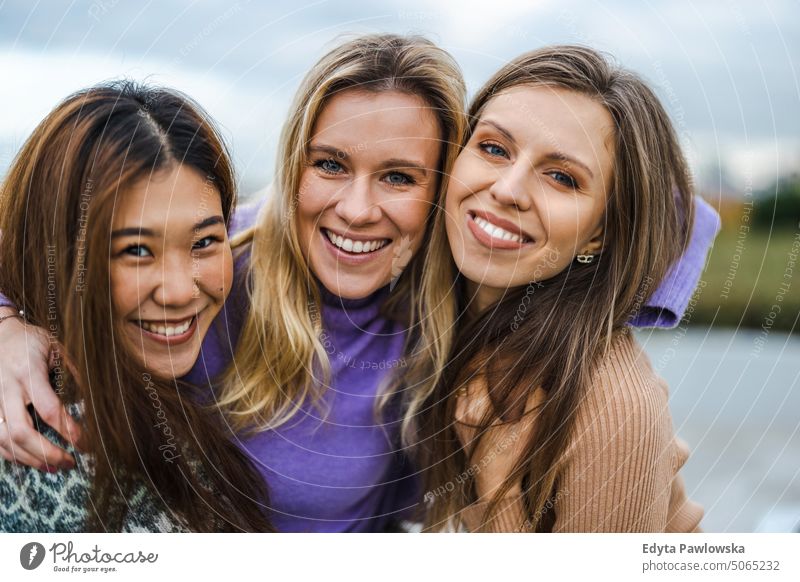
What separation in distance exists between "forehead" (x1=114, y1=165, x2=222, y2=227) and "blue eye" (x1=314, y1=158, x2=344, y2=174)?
0.15 metres

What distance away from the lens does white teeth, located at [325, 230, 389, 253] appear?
1023mm

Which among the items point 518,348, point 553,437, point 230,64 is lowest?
point 553,437

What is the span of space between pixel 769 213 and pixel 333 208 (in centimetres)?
64

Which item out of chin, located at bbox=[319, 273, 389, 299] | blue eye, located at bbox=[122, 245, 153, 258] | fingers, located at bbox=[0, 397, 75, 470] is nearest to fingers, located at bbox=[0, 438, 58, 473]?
fingers, located at bbox=[0, 397, 75, 470]

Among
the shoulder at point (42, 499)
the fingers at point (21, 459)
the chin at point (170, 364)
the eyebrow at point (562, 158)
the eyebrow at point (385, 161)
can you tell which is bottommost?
the shoulder at point (42, 499)

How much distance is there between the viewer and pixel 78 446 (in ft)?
3.32

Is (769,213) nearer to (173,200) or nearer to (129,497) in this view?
(173,200)

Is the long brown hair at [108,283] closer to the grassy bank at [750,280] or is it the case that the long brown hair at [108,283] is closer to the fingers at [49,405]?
the fingers at [49,405]

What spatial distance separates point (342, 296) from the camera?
1.06m

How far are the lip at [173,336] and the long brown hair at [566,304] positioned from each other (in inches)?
13.2

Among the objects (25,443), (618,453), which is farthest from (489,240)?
(25,443)

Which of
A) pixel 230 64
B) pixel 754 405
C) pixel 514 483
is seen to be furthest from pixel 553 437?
pixel 230 64

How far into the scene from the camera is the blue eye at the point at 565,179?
39.1 inches

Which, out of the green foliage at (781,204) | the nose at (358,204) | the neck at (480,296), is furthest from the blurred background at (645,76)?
the neck at (480,296)
